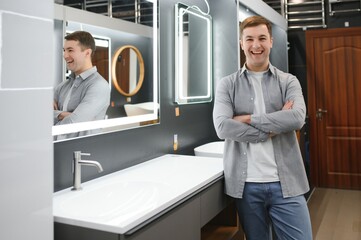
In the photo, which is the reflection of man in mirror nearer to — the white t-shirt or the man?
the man

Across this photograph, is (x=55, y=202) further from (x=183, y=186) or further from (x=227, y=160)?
(x=227, y=160)

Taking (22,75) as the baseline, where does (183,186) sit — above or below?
below

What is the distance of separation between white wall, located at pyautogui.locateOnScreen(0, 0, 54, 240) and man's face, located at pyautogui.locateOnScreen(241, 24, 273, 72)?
46.2 inches

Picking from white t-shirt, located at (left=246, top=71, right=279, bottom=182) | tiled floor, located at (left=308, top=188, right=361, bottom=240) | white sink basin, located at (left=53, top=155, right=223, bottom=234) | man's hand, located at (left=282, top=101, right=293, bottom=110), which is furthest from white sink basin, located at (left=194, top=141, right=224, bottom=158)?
tiled floor, located at (left=308, top=188, right=361, bottom=240)

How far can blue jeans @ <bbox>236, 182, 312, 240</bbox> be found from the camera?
190 cm

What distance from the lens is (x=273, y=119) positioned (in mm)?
1881

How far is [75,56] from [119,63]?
1.26 ft

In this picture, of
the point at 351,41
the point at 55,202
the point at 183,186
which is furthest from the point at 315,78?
the point at 55,202

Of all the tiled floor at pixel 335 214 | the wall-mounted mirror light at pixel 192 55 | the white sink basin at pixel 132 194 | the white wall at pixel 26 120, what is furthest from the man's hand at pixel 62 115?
the tiled floor at pixel 335 214

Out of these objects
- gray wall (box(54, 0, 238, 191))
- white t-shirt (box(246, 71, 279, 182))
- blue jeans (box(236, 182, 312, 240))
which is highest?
gray wall (box(54, 0, 238, 191))

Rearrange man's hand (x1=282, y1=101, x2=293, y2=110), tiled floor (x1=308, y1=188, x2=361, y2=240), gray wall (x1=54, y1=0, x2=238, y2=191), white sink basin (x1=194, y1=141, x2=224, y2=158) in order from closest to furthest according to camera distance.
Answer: gray wall (x1=54, y1=0, x2=238, y2=191) → man's hand (x1=282, y1=101, x2=293, y2=110) → white sink basin (x1=194, y1=141, x2=224, y2=158) → tiled floor (x1=308, y1=188, x2=361, y2=240)

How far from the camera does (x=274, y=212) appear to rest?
6.35 ft

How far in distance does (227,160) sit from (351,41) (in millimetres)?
3859

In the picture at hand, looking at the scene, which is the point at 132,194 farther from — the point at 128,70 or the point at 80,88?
the point at 128,70
